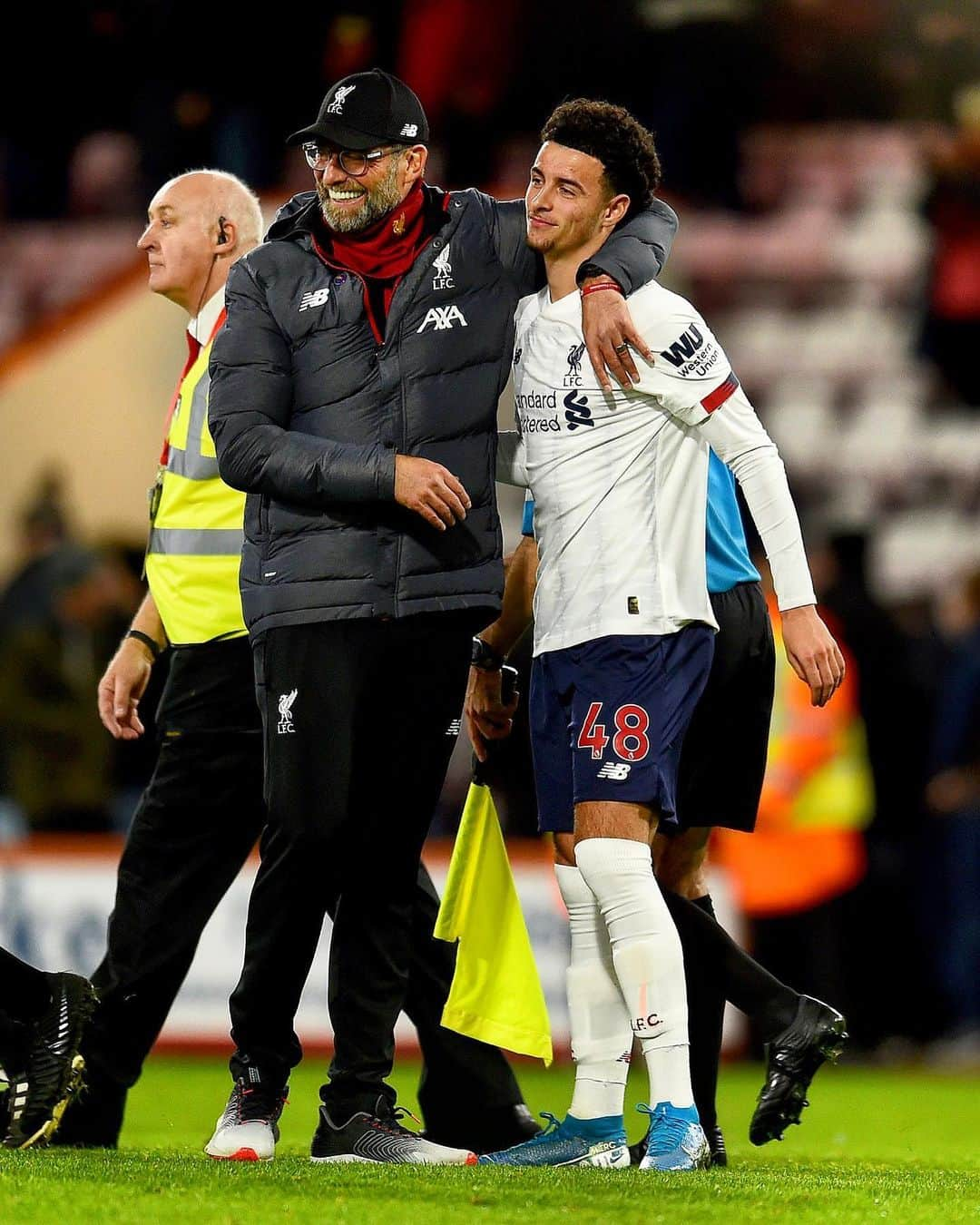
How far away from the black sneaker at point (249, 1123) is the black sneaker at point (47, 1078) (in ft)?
1.09

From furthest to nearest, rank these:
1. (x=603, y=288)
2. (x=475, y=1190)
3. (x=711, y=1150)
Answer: (x=711, y=1150), (x=603, y=288), (x=475, y=1190)

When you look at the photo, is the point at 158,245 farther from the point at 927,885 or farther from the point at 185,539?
the point at 927,885

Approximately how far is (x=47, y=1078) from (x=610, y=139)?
2310 mm

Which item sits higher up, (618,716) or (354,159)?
(354,159)

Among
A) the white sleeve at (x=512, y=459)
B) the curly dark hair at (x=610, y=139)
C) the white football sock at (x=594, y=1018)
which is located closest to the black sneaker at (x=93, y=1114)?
the white football sock at (x=594, y=1018)

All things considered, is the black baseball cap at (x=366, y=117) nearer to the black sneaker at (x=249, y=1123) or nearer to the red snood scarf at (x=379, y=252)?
the red snood scarf at (x=379, y=252)

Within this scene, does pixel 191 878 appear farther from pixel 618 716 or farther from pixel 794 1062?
pixel 794 1062

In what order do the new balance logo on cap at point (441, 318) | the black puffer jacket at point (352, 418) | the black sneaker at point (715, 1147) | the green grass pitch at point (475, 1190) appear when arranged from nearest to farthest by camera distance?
the green grass pitch at point (475, 1190)
the black puffer jacket at point (352, 418)
the new balance logo on cap at point (441, 318)
the black sneaker at point (715, 1147)

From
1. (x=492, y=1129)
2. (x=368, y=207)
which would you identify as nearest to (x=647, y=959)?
(x=492, y=1129)

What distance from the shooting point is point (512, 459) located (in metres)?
4.54

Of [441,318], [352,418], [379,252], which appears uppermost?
[379,252]

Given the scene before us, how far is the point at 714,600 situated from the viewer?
14.8ft

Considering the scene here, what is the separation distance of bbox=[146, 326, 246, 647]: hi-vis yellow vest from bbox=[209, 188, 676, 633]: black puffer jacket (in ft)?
1.25

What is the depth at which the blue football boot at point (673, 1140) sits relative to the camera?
406cm
